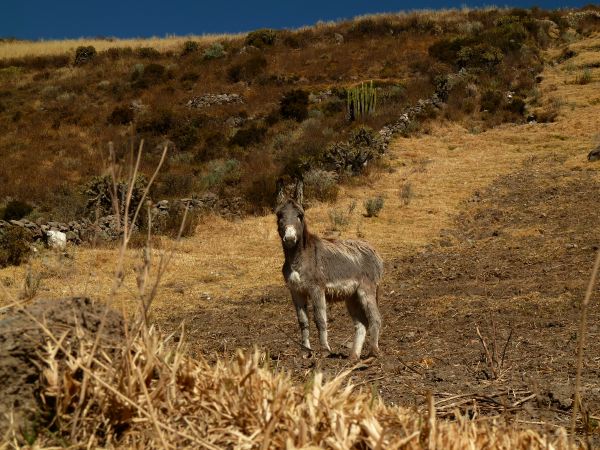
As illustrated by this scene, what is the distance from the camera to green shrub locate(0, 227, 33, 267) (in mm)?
14000

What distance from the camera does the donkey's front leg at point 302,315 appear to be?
6.93 m

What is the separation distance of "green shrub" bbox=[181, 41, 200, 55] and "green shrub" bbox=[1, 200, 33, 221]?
1088 inches

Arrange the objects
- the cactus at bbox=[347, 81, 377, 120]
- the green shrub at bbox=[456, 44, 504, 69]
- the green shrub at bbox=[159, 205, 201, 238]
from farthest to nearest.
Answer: the green shrub at bbox=[456, 44, 504, 69] → the cactus at bbox=[347, 81, 377, 120] → the green shrub at bbox=[159, 205, 201, 238]

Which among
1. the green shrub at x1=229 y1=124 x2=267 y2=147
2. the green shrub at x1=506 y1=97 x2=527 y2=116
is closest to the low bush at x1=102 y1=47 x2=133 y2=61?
the green shrub at x1=229 y1=124 x2=267 y2=147

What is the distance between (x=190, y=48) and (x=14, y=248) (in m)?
34.0

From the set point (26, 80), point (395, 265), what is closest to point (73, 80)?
point (26, 80)

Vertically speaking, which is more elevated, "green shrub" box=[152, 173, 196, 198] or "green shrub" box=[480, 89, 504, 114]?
"green shrub" box=[480, 89, 504, 114]

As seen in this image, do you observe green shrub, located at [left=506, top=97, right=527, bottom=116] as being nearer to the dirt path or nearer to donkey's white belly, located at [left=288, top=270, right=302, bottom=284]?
the dirt path

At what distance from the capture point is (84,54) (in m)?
46.7

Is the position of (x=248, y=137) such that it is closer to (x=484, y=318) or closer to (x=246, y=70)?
(x=246, y=70)

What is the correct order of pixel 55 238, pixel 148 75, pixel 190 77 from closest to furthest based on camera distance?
pixel 55 238 < pixel 190 77 < pixel 148 75

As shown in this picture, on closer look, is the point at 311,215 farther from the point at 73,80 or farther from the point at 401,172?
the point at 73,80

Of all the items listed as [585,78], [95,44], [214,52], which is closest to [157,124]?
[214,52]

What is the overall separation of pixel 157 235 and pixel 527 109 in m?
17.0
